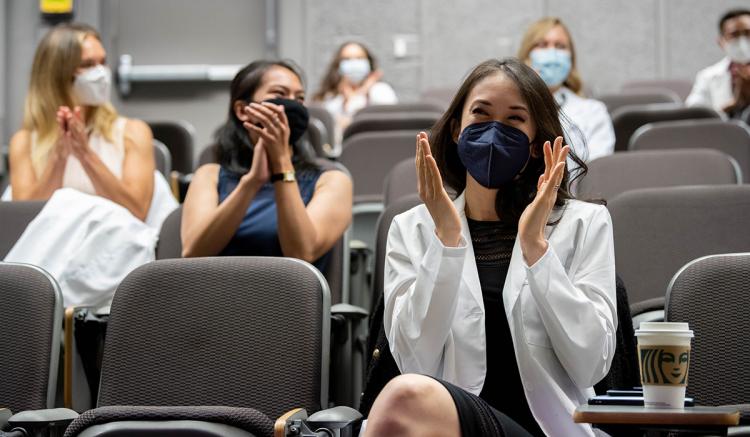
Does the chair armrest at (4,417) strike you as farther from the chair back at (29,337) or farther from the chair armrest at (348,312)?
the chair armrest at (348,312)

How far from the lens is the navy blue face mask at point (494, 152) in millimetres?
2670

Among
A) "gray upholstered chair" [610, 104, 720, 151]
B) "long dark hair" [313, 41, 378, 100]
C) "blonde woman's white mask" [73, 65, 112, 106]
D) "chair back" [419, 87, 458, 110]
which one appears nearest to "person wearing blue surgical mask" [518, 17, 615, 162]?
"gray upholstered chair" [610, 104, 720, 151]

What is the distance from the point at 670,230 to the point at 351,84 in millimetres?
4340

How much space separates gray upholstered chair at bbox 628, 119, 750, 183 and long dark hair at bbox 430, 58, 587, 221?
220 centimetres

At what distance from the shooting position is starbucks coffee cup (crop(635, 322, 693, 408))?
198cm

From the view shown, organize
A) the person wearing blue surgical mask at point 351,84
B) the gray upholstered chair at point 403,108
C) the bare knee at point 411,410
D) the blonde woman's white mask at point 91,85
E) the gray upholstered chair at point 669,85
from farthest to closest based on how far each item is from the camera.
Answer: the gray upholstered chair at point 669,85 → the person wearing blue surgical mask at point 351,84 → the gray upholstered chair at point 403,108 → the blonde woman's white mask at point 91,85 → the bare knee at point 411,410

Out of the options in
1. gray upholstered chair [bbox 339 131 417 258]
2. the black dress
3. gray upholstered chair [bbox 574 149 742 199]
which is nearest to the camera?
the black dress

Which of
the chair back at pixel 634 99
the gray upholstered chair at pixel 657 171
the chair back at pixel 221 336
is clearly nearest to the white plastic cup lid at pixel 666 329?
the chair back at pixel 221 336

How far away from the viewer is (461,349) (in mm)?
2527

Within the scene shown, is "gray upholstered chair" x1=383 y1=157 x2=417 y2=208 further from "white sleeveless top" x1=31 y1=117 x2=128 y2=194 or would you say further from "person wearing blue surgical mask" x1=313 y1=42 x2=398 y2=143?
"person wearing blue surgical mask" x1=313 y1=42 x2=398 y2=143

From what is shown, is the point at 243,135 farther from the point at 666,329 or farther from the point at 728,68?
the point at 728,68

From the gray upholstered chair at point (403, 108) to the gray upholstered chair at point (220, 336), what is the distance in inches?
131

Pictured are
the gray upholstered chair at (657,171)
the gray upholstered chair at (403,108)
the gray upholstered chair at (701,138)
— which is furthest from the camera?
the gray upholstered chair at (403,108)

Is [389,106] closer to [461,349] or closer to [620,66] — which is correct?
[620,66]
